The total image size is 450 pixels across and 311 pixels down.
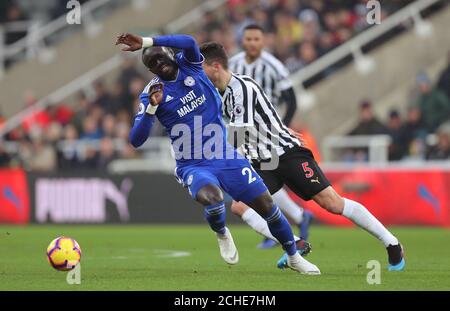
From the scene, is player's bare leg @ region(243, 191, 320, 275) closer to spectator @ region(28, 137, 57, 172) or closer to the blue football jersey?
the blue football jersey

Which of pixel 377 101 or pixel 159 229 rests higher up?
pixel 377 101

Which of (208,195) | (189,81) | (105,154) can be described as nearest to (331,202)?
(208,195)

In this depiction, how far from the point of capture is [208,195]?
1011 centimetres

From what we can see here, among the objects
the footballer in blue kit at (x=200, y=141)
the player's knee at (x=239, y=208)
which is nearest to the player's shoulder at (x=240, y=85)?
the footballer in blue kit at (x=200, y=141)

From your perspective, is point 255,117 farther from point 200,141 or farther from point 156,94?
point 156,94

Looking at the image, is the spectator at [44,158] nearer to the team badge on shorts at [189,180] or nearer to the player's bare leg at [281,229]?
the team badge on shorts at [189,180]

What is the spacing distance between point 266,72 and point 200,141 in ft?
Answer: 12.1

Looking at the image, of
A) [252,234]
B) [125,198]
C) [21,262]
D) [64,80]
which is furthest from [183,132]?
[64,80]

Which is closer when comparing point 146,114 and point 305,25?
point 146,114

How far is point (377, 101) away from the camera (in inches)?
868

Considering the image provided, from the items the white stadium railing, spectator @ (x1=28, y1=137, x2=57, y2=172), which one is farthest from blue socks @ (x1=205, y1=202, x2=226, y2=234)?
spectator @ (x1=28, y1=137, x2=57, y2=172)

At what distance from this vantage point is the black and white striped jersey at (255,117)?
10.9m

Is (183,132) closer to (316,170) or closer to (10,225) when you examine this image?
(316,170)
